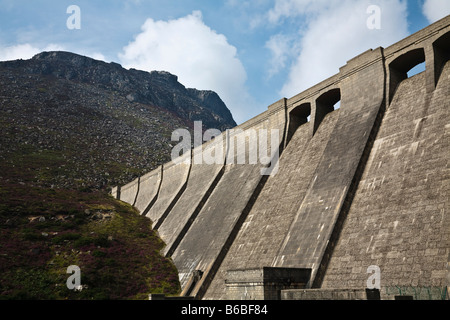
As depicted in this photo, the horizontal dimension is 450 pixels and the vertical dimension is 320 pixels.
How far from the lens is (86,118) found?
100125mm

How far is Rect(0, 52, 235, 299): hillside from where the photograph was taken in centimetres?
2950

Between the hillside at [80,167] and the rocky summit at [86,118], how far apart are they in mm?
288

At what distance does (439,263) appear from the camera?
1349cm

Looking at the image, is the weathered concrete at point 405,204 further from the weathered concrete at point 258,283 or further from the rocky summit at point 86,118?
the rocky summit at point 86,118

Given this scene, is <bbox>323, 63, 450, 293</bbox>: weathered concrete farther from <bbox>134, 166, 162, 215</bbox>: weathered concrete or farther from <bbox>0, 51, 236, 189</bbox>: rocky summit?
<bbox>0, 51, 236, 189</bbox>: rocky summit

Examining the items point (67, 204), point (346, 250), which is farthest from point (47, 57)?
point (346, 250)

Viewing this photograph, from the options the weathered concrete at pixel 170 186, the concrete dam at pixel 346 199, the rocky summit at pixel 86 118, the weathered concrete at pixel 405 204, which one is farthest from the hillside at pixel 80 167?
the weathered concrete at pixel 405 204

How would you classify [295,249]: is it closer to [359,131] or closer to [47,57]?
[359,131]

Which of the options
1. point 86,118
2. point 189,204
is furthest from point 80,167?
point 189,204

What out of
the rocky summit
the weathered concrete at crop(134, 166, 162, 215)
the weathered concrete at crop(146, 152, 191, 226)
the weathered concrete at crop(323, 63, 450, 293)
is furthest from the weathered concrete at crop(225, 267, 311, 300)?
the rocky summit

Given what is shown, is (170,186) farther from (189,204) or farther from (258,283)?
(258,283)

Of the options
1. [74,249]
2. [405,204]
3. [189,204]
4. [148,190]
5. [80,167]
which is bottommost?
[74,249]

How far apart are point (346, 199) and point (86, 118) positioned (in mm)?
92009
